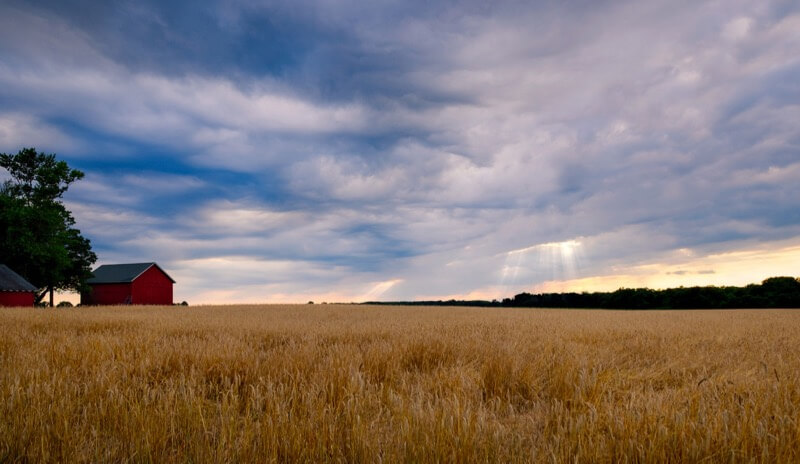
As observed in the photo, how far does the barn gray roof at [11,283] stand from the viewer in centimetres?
3788

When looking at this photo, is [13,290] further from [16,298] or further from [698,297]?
[698,297]

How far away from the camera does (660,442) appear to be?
3.09 m

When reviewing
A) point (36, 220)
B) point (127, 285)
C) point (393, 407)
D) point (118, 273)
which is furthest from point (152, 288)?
point (393, 407)

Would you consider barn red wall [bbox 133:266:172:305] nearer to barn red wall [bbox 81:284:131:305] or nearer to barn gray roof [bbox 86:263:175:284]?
barn gray roof [bbox 86:263:175:284]

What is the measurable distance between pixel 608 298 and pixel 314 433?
57188mm

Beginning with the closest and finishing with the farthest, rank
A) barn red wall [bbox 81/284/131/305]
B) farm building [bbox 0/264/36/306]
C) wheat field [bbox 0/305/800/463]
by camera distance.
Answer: wheat field [bbox 0/305/800/463], farm building [bbox 0/264/36/306], barn red wall [bbox 81/284/131/305]

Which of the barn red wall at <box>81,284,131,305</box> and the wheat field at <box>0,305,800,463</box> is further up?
the barn red wall at <box>81,284,131,305</box>

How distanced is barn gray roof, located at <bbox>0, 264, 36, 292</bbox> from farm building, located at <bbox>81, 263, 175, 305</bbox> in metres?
16.6

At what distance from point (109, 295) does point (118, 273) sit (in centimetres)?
308

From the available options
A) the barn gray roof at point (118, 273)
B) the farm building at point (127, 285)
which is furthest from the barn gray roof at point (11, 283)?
the barn gray roof at point (118, 273)

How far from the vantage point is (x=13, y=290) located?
38531 mm

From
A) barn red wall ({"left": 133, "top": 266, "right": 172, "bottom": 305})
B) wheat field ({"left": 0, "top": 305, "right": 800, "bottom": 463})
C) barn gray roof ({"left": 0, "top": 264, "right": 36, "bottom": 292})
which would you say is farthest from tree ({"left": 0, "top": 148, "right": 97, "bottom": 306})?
wheat field ({"left": 0, "top": 305, "right": 800, "bottom": 463})

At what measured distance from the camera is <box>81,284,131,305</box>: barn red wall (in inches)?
2267

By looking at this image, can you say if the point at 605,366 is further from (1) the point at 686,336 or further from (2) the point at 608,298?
(2) the point at 608,298
